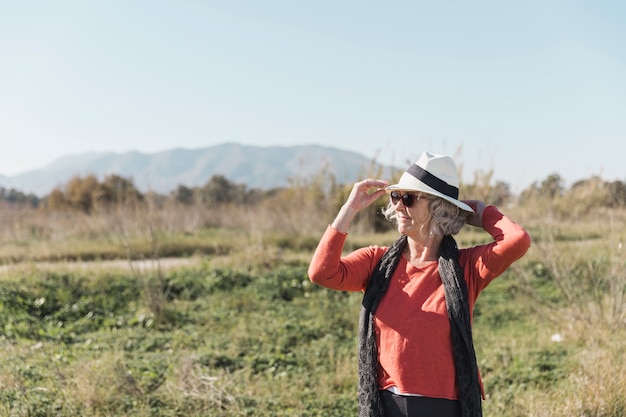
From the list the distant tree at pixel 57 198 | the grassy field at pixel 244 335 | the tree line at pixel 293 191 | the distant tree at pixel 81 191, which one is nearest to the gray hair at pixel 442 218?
the grassy field at pixel 244 335

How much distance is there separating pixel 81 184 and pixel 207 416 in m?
27.3

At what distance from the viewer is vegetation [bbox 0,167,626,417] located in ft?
15.8

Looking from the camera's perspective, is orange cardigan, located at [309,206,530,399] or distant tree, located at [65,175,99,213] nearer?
orange cardigan, located at [309,206,530,399]

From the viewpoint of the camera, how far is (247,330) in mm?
7508

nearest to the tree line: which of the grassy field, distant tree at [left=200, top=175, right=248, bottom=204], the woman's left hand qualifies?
distant tree at [left=200, top=175, right=248, bottom=204]

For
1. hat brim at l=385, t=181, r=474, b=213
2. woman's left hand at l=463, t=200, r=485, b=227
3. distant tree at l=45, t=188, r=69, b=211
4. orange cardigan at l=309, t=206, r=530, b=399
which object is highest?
hat brim at l=385, t=181, r=474, b=213

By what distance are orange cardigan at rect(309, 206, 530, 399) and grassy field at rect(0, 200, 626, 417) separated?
2.03 meters

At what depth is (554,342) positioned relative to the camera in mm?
7090

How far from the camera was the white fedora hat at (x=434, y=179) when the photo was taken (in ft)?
9.04

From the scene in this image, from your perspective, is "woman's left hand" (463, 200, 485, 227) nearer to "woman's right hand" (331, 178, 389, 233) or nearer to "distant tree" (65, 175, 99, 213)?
"woman's right hand" (331, 178, 389, 233)

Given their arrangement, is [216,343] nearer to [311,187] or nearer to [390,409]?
[390,409]

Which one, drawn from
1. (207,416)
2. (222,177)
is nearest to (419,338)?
(207,416)

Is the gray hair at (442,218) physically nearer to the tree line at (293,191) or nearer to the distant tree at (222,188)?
the tree line at (293,191)

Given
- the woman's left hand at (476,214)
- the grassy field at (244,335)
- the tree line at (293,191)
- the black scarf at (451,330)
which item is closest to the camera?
the black scarf at (451,330)
